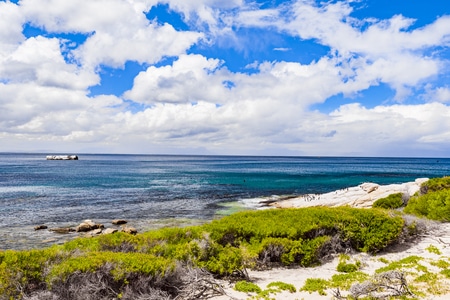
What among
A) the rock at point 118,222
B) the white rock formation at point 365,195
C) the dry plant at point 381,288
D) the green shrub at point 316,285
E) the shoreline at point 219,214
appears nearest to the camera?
the dry plant at point 381,288

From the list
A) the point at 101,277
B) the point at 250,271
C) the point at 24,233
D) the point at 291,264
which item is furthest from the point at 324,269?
the point at 24,233

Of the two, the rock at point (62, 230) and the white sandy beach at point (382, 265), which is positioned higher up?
Answer: the white sandy beach at point (382, 265)

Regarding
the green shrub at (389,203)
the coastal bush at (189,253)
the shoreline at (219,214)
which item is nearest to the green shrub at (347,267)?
the coastal bush at (189,253)

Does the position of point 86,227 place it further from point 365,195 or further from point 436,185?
point 436,185

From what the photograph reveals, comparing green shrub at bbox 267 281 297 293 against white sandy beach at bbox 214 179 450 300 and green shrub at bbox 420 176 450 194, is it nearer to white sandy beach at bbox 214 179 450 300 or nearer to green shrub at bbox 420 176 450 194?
white sandy beach at bbox 214 179 450 300

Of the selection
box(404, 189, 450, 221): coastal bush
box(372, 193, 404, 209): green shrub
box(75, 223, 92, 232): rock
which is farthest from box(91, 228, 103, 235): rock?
box(404, 189, 450, 221): coastal bush

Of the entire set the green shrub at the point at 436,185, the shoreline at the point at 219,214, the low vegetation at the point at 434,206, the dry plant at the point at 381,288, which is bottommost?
the shoreline at the point at 219,214

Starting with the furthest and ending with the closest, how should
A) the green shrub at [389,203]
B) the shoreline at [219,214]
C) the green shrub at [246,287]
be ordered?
the green shrub at [389,203]
the shoreline at [219,214]
the green shrub at [246,287]

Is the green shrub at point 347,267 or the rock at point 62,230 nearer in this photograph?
the green shrub at point 347,267

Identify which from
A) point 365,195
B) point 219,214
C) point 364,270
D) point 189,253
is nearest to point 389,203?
point 365,195

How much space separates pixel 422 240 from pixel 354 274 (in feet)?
25.3

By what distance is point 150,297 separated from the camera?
33.3 feet

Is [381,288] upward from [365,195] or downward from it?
upward

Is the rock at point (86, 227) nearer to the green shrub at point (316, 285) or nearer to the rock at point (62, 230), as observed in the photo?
the rock at point (62, 230)
